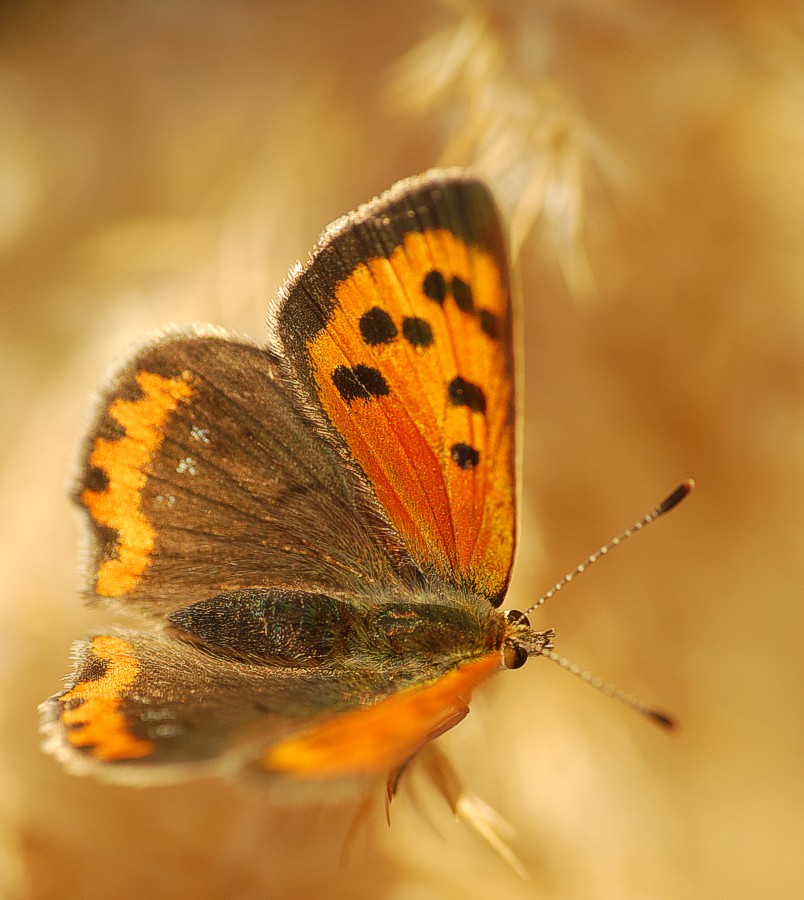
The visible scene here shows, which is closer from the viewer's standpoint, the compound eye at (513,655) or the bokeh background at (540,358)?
the compound eye at (513,655)

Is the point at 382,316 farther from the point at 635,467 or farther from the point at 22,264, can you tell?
the point at 22,264

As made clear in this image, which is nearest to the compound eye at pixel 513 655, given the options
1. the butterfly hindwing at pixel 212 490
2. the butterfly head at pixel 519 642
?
the butterfly head at pixel 519 642

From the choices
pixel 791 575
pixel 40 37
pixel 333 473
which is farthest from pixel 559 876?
pixel 40 37

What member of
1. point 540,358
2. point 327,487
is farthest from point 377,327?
point 540,358

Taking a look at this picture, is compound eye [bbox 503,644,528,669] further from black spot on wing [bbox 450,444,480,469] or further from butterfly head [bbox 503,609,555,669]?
black spot on wing [bbox 450,444,480,469]

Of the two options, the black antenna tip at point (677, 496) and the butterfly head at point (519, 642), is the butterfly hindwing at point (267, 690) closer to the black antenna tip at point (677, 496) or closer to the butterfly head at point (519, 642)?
the butterfly head at point (519, 642)

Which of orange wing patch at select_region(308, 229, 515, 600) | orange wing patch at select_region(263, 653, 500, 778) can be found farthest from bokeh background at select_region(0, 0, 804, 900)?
orange wing patch at select_region(263, 653, 500, 778)

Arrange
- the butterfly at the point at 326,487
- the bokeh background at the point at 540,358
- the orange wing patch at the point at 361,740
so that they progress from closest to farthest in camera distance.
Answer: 1. the orange wing patch at the point at 361,740
2. the butterfly at the point at 326,487
3. the bokeh background at the point at 540,358
